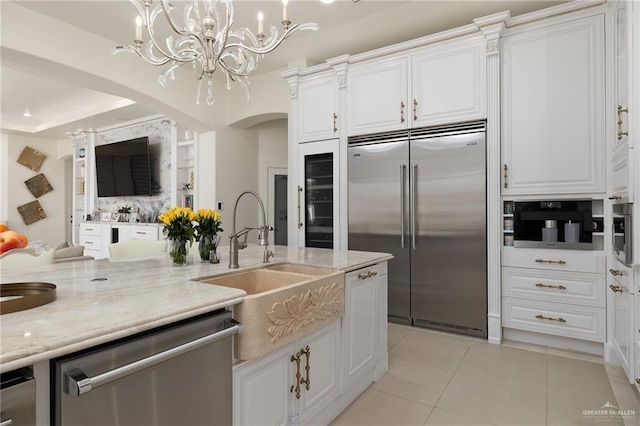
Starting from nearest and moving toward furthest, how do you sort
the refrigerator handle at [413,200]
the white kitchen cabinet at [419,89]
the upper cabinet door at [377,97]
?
the white kitchen cabinet at [419,89], the refrigerator handle at [413,200], the upper cabinet door at [377,97]

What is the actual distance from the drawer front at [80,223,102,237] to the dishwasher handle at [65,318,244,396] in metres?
6.62

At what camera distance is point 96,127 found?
285 inches

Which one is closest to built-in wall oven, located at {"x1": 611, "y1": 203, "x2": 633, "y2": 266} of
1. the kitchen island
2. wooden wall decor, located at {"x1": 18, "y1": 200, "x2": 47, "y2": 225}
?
the kitchen island

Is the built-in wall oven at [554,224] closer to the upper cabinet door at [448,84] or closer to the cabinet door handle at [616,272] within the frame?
the cabinet door handle at [616,272]

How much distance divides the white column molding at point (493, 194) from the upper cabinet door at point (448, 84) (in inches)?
2.6

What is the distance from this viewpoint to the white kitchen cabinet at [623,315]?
2046 mm

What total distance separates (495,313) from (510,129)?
64.2 inches

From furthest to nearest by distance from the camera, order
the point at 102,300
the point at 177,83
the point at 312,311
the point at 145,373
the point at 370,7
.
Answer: the point at 177,83
the point at 370,7
the point at 312,311
the point at 102,300
the point at 145,373

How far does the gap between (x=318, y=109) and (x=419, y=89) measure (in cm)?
120

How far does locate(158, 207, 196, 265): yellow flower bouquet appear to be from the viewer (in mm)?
2000

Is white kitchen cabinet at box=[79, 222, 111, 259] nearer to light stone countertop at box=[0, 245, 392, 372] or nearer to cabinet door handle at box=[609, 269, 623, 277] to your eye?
light stone countertop at box=[0, 245, 392, 372]

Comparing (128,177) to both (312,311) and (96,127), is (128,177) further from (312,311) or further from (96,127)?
(312,311)

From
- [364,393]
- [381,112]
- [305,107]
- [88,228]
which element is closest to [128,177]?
[88,228]

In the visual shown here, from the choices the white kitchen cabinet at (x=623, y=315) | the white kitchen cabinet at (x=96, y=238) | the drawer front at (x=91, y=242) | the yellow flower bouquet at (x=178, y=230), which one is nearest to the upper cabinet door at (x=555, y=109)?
the white kitchen cabinet at (x=623, y=315)
